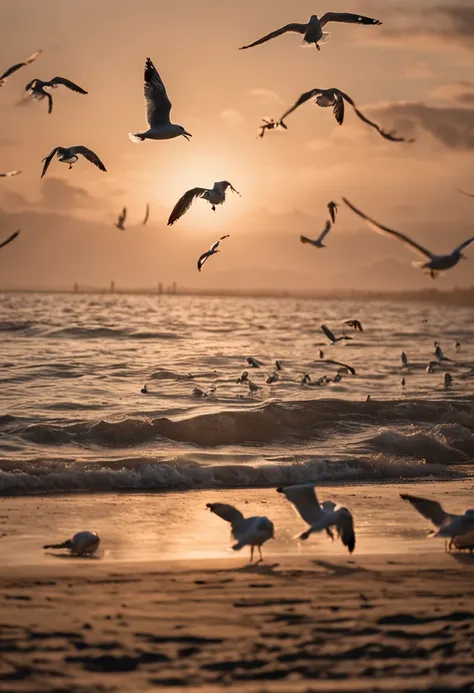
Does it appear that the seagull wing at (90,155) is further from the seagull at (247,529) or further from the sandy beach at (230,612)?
the seagull at (247,529)

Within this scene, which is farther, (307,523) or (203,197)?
(203,197)

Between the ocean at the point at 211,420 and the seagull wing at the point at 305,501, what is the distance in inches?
197

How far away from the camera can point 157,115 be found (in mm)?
14336

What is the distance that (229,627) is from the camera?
744 cm

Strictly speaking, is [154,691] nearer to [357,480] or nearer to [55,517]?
[55,517]

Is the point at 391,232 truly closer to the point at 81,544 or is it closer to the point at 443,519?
the point at 443,519

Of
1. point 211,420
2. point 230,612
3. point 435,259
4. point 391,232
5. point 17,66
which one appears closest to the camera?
point 230,612

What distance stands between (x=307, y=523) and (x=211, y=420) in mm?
10170

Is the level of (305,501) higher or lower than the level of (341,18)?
lower

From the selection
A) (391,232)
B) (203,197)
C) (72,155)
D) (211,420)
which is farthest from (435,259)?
(211,420)

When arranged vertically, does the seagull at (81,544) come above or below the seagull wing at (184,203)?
below

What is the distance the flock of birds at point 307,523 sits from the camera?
955 cm

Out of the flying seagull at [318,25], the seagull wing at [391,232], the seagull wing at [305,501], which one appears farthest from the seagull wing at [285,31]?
the seagull wing at [305,501]

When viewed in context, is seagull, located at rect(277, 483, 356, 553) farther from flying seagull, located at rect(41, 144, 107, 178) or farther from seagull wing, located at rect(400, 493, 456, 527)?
flying seagull, located at rect(41, 144, 107, 178)
